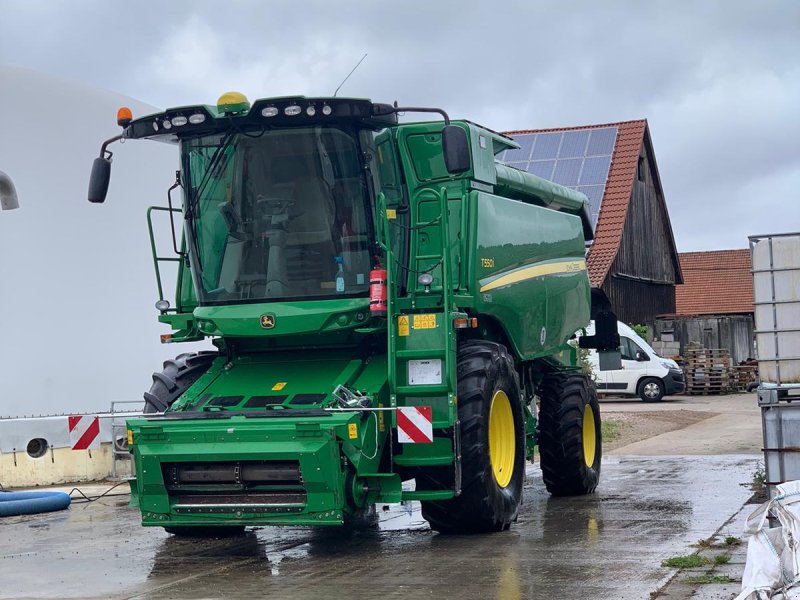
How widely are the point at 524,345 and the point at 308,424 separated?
3.23 m

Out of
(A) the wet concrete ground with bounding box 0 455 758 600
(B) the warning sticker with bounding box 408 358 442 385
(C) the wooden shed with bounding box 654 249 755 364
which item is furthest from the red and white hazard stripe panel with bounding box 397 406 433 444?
(C) the wooden shed with bounding box 654 249 755 364

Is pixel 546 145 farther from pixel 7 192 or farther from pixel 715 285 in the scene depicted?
pixel 7 192

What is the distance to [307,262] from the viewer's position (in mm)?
10008

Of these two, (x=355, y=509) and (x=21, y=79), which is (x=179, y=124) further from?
(x=21, y=79)

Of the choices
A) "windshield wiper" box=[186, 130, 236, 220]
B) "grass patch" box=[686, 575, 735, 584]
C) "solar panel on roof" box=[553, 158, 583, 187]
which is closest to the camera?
"grass patch" box=[686, 575, 735, 584]

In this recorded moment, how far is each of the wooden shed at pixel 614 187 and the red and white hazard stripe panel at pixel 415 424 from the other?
2311 centimetres

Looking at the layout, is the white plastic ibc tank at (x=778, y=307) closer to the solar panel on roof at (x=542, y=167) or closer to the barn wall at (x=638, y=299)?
the solar panel on roof at (x=542, y=167)

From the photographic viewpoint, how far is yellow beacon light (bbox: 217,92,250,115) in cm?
979

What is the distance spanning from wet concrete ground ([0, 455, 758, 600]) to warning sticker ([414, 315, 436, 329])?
5.56ft

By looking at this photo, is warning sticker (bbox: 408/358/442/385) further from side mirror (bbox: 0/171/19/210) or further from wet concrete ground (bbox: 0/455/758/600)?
side mirror (bbox: 0/171/19/210)

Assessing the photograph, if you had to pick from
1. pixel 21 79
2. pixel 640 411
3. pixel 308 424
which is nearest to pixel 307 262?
pixel 308 424

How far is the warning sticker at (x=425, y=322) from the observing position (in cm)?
969

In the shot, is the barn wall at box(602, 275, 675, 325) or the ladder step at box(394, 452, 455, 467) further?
the barn wall at box(602, 275, 675, 325)

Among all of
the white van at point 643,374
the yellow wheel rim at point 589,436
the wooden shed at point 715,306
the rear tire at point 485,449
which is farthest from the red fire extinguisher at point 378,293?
the wooden shed at point 715,306
